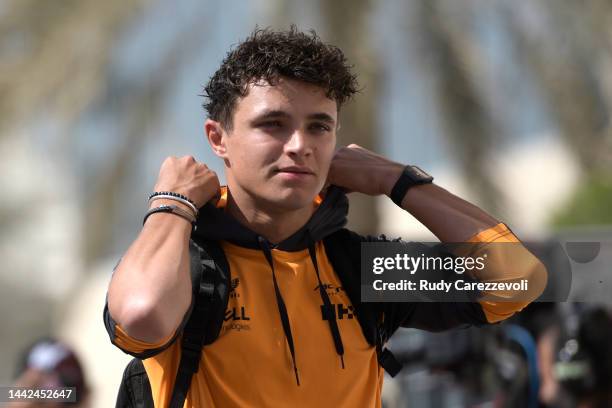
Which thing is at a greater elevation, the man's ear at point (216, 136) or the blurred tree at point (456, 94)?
the blurred tree at point (456, 94)

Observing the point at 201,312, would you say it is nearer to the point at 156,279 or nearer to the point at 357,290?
the point at 156,279

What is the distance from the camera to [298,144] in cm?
292

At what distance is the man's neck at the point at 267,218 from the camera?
9.99ft

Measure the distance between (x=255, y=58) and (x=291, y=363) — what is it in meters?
0.88

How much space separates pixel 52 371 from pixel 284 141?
1906mm

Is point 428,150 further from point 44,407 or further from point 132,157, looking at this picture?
point 44,407

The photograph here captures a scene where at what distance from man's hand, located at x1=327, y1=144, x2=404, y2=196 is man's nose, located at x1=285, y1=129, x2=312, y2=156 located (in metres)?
0.32

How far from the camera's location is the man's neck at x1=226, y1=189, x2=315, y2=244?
3045mm

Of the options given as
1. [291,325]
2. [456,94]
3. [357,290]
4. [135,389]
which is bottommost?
[135,389]

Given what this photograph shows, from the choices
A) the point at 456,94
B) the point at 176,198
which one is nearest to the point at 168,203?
the point at 176,198

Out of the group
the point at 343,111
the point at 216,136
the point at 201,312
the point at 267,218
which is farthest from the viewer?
the point at 343,111

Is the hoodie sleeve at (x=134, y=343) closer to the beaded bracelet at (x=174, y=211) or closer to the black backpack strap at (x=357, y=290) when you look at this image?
the beaded bracelet at (x=174, y=211)

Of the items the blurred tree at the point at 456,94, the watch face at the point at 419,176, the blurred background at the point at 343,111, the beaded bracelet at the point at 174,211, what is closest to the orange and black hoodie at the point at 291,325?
the beaded bracelet at the point at 174,211

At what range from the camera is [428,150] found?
12.6 metres
